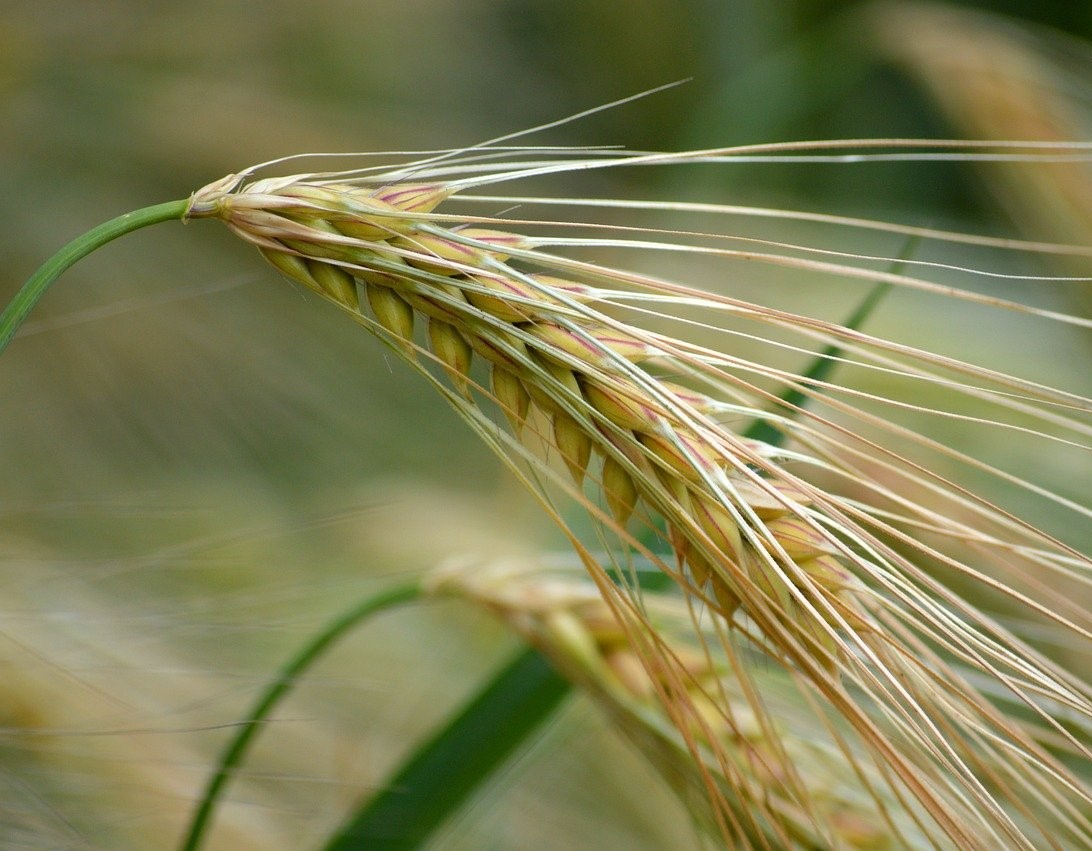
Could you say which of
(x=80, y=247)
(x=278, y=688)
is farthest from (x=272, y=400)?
(x=80, y=247)

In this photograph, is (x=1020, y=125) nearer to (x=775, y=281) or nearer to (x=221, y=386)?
(x=775, y=281)

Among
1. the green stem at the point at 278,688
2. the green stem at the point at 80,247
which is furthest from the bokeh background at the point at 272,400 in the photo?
the green stem at the point at 80,247

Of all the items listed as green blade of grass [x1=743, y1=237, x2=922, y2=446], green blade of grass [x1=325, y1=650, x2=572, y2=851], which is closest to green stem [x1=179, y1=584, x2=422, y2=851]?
green blade of grass [x1=325, y1=650, x2=572, y2=851]

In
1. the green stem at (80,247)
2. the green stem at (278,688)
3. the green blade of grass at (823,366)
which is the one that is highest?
the green stem at (80,247)

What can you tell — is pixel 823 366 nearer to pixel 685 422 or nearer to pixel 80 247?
pixel 685 422

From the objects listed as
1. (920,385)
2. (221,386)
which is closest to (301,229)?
(920,385)

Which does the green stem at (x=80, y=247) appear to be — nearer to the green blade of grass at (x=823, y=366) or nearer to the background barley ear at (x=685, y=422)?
the background barley ear at (x=685, y=422)
